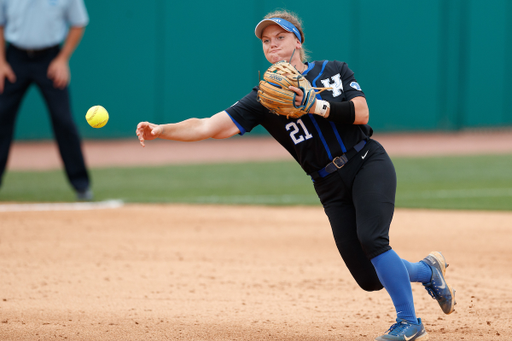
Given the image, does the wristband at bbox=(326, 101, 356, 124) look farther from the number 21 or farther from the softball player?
the number 21

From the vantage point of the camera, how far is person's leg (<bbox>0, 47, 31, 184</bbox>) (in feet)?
24.3

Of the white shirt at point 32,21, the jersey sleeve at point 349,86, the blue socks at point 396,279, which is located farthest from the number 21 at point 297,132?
the white shirt at point 32,21

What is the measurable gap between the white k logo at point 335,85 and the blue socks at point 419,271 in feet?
3.12

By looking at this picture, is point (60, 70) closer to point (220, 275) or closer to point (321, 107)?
point (220, 275)

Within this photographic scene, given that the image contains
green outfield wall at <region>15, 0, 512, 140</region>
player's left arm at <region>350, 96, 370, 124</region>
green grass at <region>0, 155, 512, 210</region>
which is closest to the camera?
player's left arm at <region>350, 96, 370, 124</region>

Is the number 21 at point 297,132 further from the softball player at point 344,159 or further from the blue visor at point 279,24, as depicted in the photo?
the blue visor at point 279,24

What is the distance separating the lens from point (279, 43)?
3.48 meters

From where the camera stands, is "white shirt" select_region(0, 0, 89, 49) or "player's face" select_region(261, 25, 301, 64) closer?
"player's face" select_region(261, 25, 301, 64)

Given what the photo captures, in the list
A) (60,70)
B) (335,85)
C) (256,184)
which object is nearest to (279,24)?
(335,85)

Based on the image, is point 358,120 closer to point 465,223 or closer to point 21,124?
point 465,223

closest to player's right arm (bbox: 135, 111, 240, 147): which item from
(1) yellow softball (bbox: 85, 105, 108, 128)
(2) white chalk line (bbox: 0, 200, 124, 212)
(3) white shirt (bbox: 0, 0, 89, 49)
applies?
(1) yellow softball (bbox: 85, 105, 108, 128)

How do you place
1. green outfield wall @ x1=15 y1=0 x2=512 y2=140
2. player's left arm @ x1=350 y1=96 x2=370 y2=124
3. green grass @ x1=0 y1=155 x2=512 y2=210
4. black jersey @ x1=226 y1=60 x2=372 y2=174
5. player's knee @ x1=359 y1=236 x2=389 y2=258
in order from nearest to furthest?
player's knee @ x1=359 y1=236 x2=389 y2=258 < player's left arm @ x1=350 y1=96 x2=370 y2=124 < black jersey @ x1=226 y1=60 x2=372 y2=174 < green grass @ x1=0 y1=155 x2=512 y2=210 < green outfield wall @ x1=15 y1=0 x2=512 y2=140

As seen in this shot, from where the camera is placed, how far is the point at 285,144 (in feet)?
11.7

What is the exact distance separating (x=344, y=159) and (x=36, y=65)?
5.17 meters
